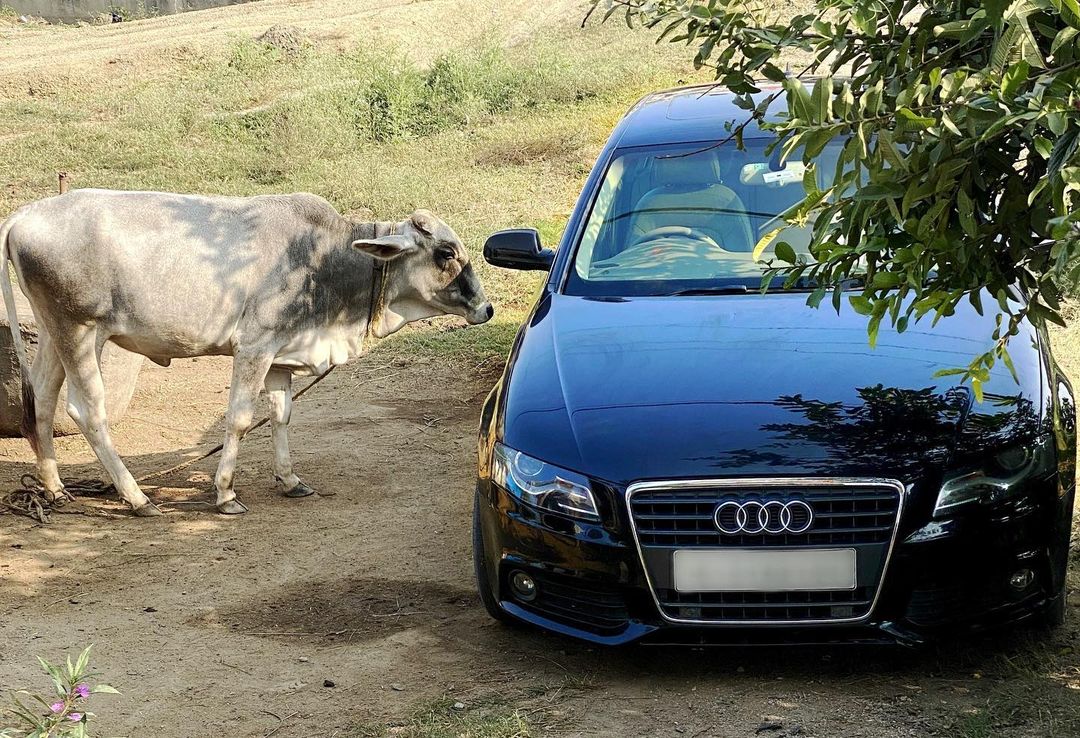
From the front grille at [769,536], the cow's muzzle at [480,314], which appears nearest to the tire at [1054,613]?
the front grille at [769,536]

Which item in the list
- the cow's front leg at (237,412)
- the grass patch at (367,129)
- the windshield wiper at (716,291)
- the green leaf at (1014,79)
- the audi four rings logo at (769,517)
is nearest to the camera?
the green leaf at (1014,79)

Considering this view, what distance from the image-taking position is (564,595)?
12.8ft

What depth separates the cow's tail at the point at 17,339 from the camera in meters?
5.71

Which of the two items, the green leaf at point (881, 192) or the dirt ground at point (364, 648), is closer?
the green leaf at point (881, 192)

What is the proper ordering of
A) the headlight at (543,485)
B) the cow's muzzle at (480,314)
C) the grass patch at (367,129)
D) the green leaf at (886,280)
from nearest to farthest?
the green leaf at (886,280) → the headlight at (543,485) → the cow's muzzle at (480,314) → the grass patch at (367,129)

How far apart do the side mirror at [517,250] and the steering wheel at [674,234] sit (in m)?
0.44

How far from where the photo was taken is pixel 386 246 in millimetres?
5977

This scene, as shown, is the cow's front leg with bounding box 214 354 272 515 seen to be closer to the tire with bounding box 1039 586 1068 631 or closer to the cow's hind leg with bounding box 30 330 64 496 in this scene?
the cow's hind leg with bounding box 30 330 64 496

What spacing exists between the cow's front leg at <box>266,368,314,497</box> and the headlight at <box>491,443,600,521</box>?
2.41m

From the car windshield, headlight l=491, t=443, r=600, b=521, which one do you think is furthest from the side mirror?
headlight l=491, t=443, r=600, b=521

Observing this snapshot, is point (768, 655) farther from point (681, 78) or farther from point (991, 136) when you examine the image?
point (681, 78)

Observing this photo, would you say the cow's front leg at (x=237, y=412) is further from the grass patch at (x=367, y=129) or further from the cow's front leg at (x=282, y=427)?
the grass patch at (x=367, y=129)

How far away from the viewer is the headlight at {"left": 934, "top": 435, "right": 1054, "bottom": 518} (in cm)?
368

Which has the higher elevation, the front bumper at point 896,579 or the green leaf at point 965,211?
the green leaf at point 965,211
